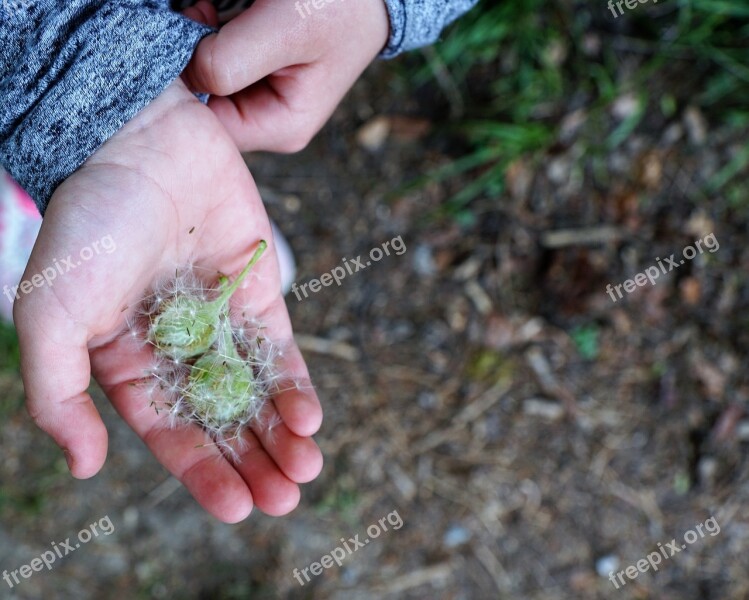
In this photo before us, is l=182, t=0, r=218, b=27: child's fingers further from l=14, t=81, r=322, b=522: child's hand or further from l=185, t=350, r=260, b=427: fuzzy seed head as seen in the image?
l=185, t=350, r=260, b=427: fuzzy seed head

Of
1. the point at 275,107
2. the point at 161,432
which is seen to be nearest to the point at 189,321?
the point at 161,432

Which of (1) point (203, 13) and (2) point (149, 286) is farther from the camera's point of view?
(1) point (203, 13)

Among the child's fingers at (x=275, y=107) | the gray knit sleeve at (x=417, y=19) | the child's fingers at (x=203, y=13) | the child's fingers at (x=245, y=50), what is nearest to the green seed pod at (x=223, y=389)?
the child's fingers at (x=275, y=107)

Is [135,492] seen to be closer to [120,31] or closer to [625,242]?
[120,31]

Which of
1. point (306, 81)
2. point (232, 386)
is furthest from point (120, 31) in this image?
point (232, 386)

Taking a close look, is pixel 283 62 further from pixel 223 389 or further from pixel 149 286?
pixel 223 389
